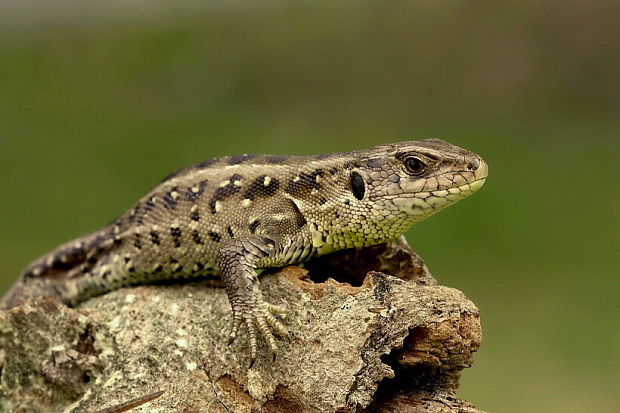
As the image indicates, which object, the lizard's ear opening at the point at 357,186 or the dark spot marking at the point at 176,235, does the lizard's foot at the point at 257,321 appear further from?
the dark spot marking at the point at 176,235

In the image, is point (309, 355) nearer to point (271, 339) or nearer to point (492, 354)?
point (271, 339)

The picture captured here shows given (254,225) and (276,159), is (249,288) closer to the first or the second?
(254,225)

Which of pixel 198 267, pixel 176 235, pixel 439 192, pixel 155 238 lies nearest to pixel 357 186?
pixel 439 192

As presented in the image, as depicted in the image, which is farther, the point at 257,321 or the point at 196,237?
the point at 196,237

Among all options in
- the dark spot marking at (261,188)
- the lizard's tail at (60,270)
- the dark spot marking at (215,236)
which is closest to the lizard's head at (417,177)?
the dark spot marking at (261,188)

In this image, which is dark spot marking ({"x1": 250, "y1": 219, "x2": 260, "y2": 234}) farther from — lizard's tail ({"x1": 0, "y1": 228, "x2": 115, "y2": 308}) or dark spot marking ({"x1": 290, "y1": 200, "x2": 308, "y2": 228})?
lizard's tail ({"x1": 0, "y1": 228, "x2": 115, "y2": 308})

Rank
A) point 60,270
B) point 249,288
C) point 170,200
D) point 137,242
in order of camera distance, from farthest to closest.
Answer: point 60,270 < point 137,242 < point 170,200 < point 249,288
